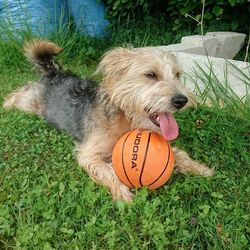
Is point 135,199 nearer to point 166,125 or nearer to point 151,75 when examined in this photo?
point 166,125

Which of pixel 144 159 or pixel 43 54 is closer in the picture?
pixel 144 159

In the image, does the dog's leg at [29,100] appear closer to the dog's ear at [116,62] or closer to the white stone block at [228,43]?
the dog's ear at [116,62]

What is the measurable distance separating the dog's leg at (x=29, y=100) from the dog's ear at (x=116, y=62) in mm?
1574

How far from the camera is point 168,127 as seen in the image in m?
3.61

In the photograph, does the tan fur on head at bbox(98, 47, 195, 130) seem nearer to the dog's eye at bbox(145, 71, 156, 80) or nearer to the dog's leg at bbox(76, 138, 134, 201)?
the dog's eye at bbox(145, 71, 156, 80)

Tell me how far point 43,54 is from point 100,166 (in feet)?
6.87

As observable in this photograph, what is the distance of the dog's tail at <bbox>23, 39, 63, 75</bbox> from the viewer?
534 centimetres

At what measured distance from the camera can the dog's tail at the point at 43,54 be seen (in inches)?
210

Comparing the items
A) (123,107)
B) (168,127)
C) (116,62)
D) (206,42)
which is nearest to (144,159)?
(168,127)

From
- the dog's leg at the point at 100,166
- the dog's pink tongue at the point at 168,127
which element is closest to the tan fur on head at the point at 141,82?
the dog's pink tongue at the point at 168,127

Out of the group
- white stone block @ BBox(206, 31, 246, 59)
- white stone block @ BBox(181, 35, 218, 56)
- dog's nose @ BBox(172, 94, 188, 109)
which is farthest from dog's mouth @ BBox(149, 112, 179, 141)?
white stone block @ BBox(206, 31, 246, 59)

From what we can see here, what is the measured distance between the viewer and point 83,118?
446cm

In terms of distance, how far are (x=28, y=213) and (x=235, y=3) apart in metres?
4.40

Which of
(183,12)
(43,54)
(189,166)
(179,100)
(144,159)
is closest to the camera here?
(144,159)
